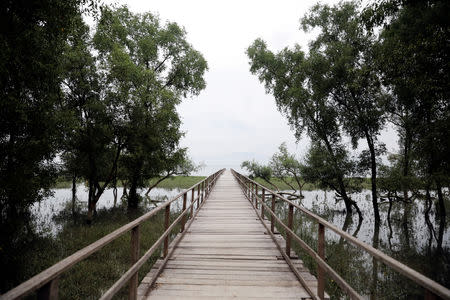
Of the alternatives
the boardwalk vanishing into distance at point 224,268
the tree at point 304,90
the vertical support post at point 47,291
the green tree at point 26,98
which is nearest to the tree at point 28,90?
the green tree at point 26,98

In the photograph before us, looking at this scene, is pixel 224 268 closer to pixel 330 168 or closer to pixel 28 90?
pixel 28 90

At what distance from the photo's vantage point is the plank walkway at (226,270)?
3229 millimetres

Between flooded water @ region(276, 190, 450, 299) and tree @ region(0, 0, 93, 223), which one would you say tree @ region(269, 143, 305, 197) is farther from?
tree @ region(0, 0, 93, 223)

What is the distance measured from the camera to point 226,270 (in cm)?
397

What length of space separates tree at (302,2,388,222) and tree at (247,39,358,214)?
1.61 feet

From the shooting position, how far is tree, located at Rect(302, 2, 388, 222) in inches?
530

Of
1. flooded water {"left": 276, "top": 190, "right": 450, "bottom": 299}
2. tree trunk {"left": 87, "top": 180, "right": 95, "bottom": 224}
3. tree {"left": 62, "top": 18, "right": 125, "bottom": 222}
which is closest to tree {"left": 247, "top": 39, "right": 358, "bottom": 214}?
flooded water {"left": 276, "top": 190, "right": 450, "bottom": 299}

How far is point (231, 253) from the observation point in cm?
479

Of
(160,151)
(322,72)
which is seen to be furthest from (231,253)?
(322,72)

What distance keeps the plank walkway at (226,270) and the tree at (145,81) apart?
6.84m

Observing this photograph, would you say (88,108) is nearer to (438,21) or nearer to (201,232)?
(201,232)

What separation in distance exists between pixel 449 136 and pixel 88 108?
582 inches

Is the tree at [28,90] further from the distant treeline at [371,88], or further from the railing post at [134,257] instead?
the distant treeline at [371,88]

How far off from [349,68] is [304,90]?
9.78ft
